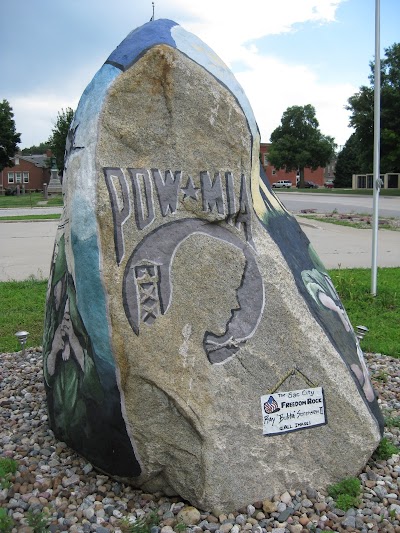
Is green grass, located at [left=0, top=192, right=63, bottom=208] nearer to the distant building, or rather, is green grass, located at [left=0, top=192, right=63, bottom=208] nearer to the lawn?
the lawn

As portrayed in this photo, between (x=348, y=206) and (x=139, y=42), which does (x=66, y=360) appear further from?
(x=348, y=206)

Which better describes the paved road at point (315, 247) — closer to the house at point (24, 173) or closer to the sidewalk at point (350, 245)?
the sidewalk at point (350, 245)

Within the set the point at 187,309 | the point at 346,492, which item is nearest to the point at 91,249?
the point at 187,309

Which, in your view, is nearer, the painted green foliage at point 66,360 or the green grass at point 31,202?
the painted green foliage at point 66,360

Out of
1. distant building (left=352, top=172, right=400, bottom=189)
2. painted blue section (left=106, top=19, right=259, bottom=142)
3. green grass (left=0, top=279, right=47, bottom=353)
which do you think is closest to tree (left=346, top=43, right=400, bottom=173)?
distant building (left=352, top=172, right=400, bottom=189)

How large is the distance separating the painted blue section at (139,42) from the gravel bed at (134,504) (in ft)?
6.99

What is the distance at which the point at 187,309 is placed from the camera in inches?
115

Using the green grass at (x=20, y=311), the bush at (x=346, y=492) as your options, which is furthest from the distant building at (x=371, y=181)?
the bush at (x=346, y=492)

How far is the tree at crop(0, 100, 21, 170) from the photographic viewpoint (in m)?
52.0

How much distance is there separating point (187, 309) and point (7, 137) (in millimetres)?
53045

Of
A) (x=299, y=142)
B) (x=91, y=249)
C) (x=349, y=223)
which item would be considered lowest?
(x=349, y=223)

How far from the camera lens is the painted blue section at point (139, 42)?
9.84ft

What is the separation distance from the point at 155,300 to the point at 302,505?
1226mm

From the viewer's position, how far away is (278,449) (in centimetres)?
298
